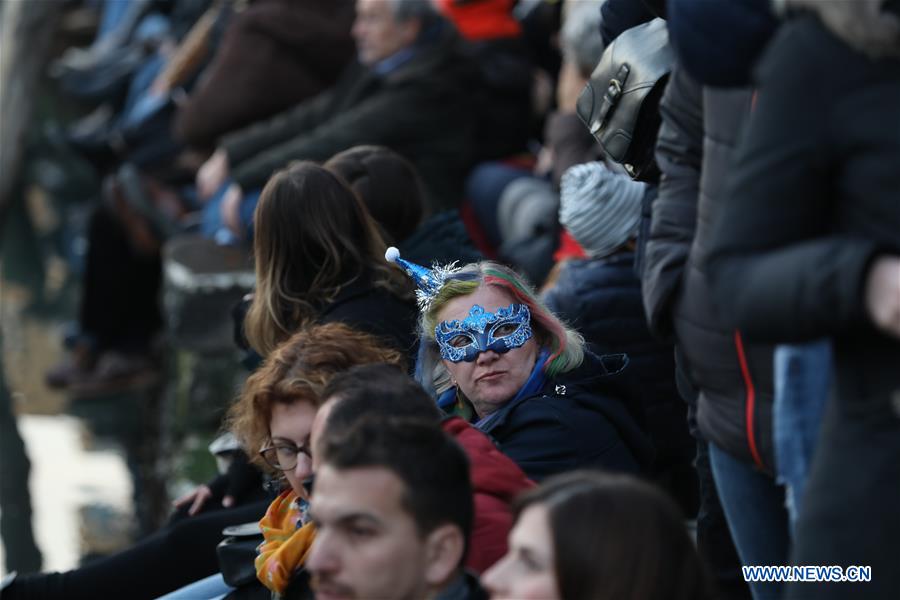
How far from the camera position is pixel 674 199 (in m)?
3.01

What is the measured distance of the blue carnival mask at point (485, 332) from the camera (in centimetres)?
331

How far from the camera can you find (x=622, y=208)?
4043 mm

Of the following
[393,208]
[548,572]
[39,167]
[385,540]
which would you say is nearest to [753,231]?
[548,572]

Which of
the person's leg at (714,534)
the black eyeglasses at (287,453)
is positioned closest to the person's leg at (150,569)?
the black eyeglasses at (287,453)

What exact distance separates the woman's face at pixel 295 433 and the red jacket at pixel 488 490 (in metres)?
0.38

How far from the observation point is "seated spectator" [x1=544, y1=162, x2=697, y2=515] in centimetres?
404

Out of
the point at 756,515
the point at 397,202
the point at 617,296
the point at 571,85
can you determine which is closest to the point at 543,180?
the point at 571,85

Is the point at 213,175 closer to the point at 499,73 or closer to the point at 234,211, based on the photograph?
the point at 234,211

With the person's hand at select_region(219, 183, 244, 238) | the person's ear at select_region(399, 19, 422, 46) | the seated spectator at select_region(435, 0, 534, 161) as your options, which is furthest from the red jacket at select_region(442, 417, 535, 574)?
the person's hand at select_region(219, 183, 244, 238)

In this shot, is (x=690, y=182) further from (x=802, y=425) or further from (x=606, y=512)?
(x=606, y=512)

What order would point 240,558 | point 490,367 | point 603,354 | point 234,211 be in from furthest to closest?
point 234,211
point 603,354
point 240,558
point 490,367

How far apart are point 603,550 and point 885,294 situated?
0.50 m

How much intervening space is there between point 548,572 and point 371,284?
1.93m

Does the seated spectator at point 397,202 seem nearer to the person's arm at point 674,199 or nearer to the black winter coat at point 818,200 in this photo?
the person's arm at point 674,199
